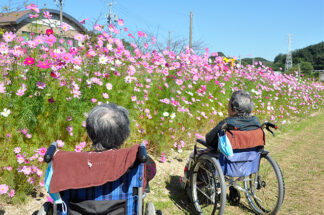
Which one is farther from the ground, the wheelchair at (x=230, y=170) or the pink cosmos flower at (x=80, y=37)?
the pink cosmos flower at (x=80, y=37)

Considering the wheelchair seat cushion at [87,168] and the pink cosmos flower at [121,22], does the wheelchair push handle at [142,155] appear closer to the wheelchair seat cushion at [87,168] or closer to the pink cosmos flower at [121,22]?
the wheelchair seat cushion at [87,168]

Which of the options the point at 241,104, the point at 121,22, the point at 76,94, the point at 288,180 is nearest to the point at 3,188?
the point at 76,94

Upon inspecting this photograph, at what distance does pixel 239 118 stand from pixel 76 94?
1582mm

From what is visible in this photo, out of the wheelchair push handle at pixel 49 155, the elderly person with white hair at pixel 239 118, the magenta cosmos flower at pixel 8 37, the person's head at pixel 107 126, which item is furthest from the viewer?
the magenta cosmos flower at pixel 8 37

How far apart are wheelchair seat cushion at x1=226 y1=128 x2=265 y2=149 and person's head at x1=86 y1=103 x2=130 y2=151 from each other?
1.09 m

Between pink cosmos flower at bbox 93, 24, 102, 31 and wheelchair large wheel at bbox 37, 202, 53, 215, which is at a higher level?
pink cosmos flower at bbox 93, 24, 102, 31

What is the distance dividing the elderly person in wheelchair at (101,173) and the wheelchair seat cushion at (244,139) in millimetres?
1051

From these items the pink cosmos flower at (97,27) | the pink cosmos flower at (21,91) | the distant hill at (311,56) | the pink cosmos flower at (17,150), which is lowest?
the pink cosmos flower at (17,150)

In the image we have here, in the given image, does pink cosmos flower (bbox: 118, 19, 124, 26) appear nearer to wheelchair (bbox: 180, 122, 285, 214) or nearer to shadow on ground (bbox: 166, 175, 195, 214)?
wheelchair (bbox: 180, 122, 285, 214)

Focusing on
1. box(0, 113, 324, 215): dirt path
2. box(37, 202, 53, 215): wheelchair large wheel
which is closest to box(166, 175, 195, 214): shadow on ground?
box(0, 113, 324, 215): dirt path

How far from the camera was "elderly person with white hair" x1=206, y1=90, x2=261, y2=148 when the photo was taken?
231 centimetres

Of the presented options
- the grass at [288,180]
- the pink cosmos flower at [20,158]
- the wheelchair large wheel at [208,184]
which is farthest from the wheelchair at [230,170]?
the pink cosmos flower at [20,158]

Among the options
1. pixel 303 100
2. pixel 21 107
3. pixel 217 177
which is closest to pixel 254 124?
pixel 217 177

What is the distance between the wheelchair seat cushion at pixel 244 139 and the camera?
2.23 m
